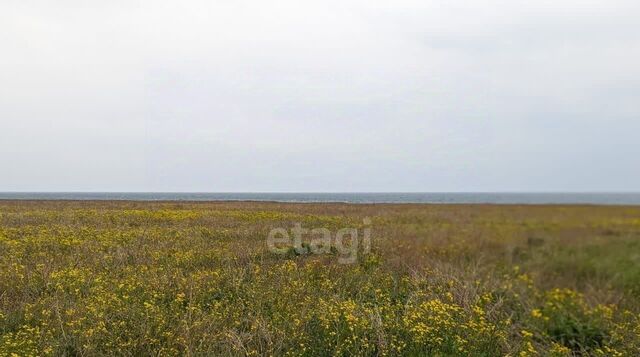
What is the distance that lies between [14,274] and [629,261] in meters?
11.0

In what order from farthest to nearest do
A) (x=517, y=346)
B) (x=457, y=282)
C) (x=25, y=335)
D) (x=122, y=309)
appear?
(x=457, y=282)
(x=122, y=309)
(x=517, y=346)
(x=25, y=335)

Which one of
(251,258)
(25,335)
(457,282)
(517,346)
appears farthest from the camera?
(251,258)

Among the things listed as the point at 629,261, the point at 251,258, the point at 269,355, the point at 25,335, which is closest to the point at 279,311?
the point at 269,355

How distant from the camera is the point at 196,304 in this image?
21.7 feet

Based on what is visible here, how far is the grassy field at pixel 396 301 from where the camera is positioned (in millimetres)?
4973

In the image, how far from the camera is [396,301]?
22.3 ft

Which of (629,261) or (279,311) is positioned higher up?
(629,261)

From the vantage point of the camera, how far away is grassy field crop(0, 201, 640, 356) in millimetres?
4973

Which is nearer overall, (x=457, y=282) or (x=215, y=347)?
(x=215, y=347)

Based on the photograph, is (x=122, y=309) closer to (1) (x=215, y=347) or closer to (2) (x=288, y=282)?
(1) (x=215, y=347)
